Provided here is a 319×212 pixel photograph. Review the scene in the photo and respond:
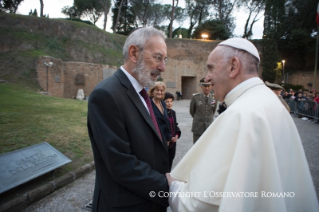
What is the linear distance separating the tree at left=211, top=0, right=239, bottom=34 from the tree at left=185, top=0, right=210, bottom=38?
182cm

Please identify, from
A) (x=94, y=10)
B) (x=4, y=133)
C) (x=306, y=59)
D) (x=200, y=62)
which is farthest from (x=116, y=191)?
(x=94, y=10)

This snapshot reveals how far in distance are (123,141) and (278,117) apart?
2.94 ft

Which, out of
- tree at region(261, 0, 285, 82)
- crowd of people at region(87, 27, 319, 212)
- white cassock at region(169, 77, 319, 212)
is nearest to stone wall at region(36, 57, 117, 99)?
crowd of people at region(87, 27, 319, 212)

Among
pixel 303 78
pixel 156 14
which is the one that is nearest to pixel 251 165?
pixel 303 78

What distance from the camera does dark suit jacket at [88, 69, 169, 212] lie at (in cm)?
123

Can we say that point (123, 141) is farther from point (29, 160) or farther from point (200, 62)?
point (200, 62)

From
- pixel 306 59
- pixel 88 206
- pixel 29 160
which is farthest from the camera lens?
pixel 306 59

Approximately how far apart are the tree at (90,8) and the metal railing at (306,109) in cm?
3692

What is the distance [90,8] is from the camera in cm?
3834

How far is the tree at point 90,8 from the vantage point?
123ft

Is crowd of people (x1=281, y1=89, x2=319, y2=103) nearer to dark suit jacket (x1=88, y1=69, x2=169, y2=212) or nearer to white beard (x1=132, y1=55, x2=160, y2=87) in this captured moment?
white beard (x1=132, y1=55, x2=160, y2=87)

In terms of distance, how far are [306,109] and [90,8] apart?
39698 millimetres

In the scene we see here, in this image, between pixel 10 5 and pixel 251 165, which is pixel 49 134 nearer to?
pixel 251 165

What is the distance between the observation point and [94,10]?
127ft
